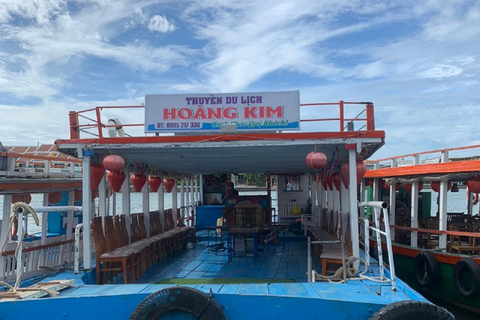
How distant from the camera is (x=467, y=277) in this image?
28.8ft

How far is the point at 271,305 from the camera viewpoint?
4398 mm

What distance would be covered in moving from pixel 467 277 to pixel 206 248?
620cm

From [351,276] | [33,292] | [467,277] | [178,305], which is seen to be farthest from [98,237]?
[467,277]

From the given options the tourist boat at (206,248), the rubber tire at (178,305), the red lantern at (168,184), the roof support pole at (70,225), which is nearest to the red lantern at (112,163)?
the tourist boat at (206,248)

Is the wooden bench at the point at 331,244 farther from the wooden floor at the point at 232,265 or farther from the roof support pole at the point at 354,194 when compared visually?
the wooden floor at the point at 232,265

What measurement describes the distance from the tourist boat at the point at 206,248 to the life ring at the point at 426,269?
2.22m

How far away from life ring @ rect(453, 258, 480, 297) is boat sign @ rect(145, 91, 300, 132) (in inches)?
203

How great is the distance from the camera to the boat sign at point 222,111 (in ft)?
21.5

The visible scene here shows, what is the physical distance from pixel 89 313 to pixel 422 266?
8.17 meters

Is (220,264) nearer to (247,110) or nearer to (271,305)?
(247,110)

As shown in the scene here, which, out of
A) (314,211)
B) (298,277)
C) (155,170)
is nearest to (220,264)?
(298,277)

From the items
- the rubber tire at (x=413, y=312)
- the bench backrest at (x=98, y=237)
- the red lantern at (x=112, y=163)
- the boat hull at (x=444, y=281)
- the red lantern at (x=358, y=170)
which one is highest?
the red lantern at (x=112, y=163)

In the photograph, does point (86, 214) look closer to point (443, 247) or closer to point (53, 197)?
point (53, 197)

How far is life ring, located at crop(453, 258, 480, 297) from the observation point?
843 cm
